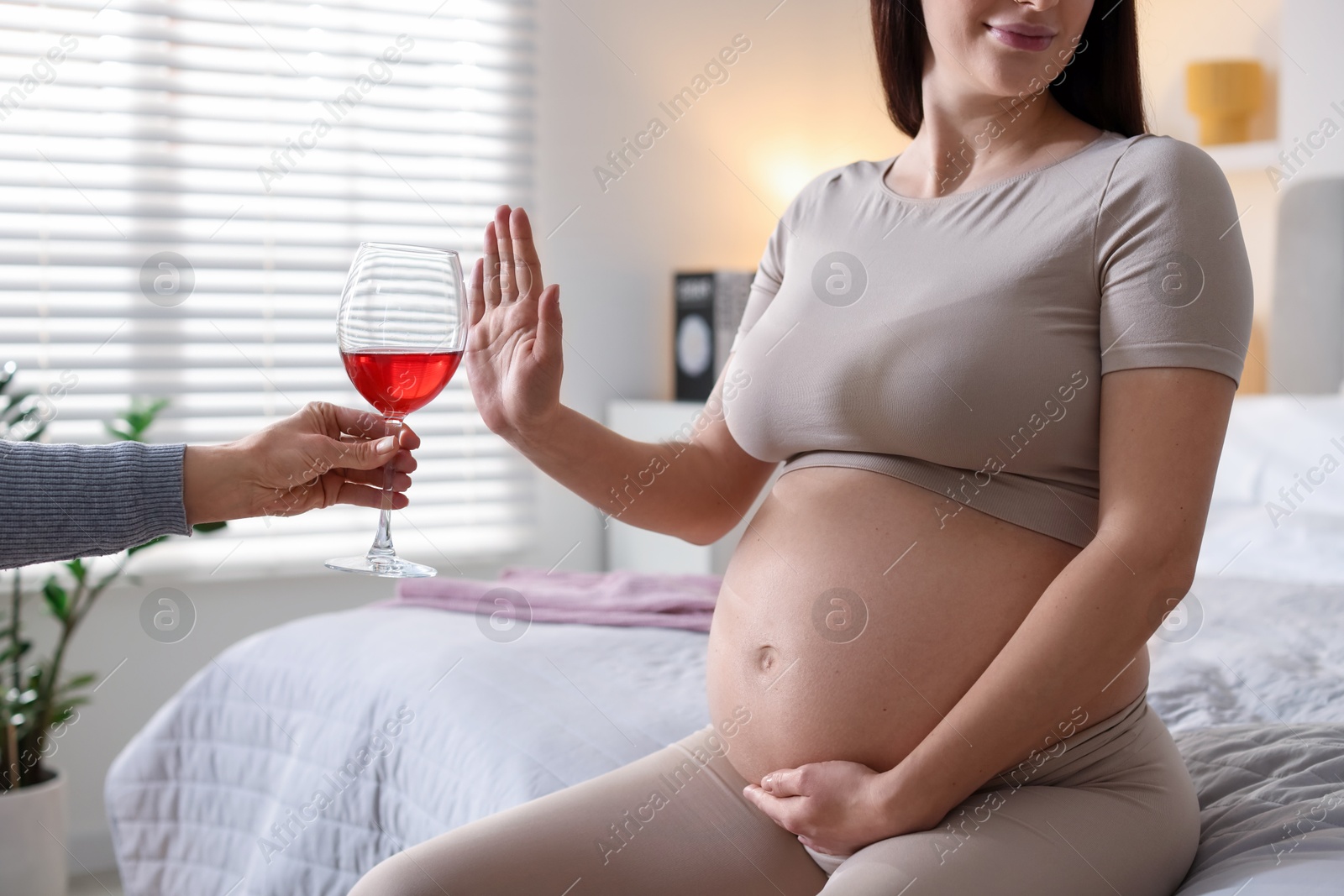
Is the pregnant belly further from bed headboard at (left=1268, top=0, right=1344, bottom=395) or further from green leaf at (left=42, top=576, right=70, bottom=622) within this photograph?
bed headboard at (left=1268, top=0, right=1344, bottom=395)

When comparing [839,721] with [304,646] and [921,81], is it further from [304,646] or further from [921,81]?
[304,646]

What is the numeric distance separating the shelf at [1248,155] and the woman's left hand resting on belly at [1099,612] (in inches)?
87.1

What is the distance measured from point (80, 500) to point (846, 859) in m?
0.71

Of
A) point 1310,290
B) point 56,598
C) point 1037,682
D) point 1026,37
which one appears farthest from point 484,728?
point 1310,290

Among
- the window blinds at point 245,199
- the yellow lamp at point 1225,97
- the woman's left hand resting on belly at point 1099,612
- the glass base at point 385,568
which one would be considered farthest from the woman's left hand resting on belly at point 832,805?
the yellow lamp at point 1225,97

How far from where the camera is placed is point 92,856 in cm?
278

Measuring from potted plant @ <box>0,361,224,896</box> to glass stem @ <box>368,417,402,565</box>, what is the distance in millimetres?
1461

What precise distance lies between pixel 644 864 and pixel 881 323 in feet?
1.60

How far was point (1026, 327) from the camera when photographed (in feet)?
3.06

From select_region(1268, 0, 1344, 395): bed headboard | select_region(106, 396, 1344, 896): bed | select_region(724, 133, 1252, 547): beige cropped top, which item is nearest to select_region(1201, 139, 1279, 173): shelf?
select_region(1268, 0, 1344, 395): bed headboard

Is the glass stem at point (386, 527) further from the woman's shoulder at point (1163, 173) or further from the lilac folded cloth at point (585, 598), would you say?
the lilac folded cloth at point (585, 598)

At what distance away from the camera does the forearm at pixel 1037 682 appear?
852 millimetres

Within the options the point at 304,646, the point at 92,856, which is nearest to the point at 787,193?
the point at 304,646

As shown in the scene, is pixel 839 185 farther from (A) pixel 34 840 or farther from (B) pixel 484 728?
(A) pixel 34 840
